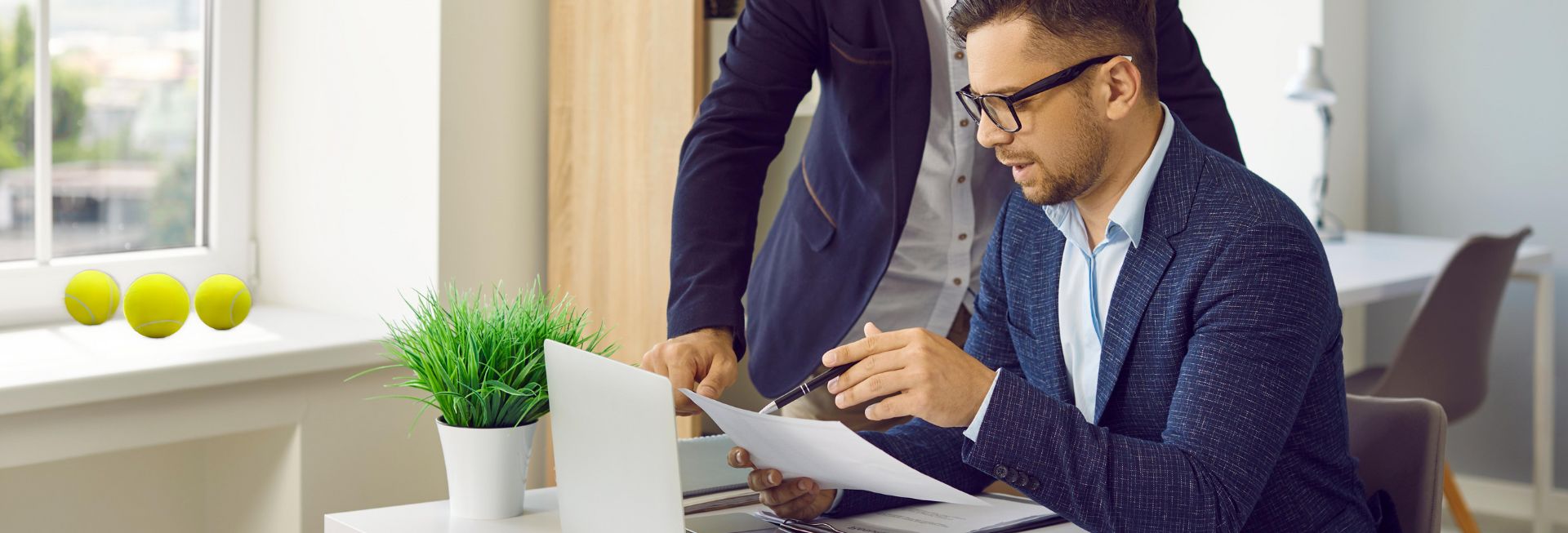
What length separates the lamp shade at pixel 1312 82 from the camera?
351cm

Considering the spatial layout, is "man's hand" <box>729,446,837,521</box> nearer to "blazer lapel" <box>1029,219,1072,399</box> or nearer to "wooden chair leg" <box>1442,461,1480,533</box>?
"blazer lapel" <box>1029,219,1072,399</box>

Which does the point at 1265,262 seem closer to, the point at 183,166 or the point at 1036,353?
the point at 1036,353

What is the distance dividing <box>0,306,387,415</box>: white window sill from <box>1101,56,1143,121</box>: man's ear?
110 centimetres

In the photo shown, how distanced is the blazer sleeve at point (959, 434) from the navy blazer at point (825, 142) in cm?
22

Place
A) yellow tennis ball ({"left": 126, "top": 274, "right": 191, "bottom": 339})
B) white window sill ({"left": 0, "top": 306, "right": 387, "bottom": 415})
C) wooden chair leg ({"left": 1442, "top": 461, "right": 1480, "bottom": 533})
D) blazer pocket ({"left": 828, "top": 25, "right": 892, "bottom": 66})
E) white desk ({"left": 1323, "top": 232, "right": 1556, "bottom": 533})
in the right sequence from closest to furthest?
blazer pocket ({"left": 828, "top": 25, "right": 892, "bottom": 66}), white window sill ({"left": 0, "top": 306, "right": 387, "bottom": 415}), yellow tennis ball ({"left": 126, "top": 274, "right": 191, "bottom": 339}), wooden chair leg ({"left": 1442, "top": 461, "right": 1480, "bottom": 533}), white desk ({"left": 1323, "top": 232, "right": 1556, "bottom": 533})

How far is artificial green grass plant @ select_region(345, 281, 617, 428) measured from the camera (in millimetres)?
1180

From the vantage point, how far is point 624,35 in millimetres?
2500

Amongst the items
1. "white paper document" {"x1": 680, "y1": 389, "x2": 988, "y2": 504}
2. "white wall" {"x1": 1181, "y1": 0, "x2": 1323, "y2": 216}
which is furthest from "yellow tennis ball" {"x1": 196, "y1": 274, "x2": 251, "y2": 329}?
"white wall" {"x1": 1181, "y1": 0, "x2": 1323, "y2": 216}

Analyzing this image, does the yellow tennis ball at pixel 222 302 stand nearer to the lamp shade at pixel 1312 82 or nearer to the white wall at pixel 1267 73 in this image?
the lamp shade at pixel 1312 82

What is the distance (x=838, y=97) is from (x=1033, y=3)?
0.53 m

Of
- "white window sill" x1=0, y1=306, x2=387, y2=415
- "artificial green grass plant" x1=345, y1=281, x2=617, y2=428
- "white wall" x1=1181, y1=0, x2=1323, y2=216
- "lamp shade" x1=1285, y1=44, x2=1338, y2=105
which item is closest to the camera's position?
"artificial green grass plant" x1=345, y1=281, x2=617, y2=428

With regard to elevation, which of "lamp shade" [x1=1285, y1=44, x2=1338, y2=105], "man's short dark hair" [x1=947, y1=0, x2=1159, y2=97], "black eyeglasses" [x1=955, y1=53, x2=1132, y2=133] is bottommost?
"black eyeglasses" [x1=955, y1=53, x2=1132, y2=133]

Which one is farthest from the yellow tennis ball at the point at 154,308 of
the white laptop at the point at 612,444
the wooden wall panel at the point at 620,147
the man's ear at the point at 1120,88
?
the man's ear at the point at 1120,88

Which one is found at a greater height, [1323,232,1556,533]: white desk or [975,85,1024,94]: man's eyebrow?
[975,85,1024,94]: man's eyebrow
